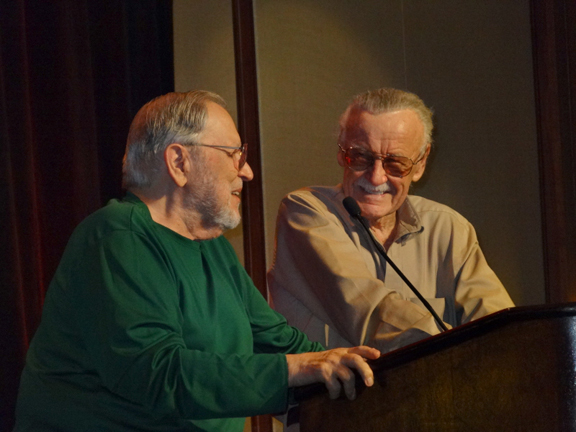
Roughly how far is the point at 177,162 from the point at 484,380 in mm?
1007

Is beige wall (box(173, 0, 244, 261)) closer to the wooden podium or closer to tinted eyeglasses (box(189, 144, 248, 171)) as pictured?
tinted eyeglasses (box(189, 144, 248, 171))

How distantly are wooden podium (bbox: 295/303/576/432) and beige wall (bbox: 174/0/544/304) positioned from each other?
2.26 m

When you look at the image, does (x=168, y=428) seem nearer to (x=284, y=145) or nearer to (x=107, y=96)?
(x=107, y=96)

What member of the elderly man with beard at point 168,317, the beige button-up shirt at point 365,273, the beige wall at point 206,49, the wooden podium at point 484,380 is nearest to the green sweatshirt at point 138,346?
the elderly man with beard at point 168,317

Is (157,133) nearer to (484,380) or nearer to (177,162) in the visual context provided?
(177,162)

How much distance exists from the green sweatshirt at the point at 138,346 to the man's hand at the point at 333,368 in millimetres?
33

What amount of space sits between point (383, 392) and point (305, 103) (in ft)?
8.17

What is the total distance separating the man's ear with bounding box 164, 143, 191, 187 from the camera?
6.41ft

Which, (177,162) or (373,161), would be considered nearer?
(177,162)

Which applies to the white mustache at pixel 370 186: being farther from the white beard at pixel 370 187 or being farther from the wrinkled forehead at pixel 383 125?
the wrinkled forehead at pixel 383 125

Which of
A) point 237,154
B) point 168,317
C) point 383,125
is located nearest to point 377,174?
point 383,125

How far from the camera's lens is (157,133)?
1978 millimetres

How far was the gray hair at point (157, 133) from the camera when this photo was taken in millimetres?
1968

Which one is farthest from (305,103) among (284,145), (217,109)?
(217,109)
